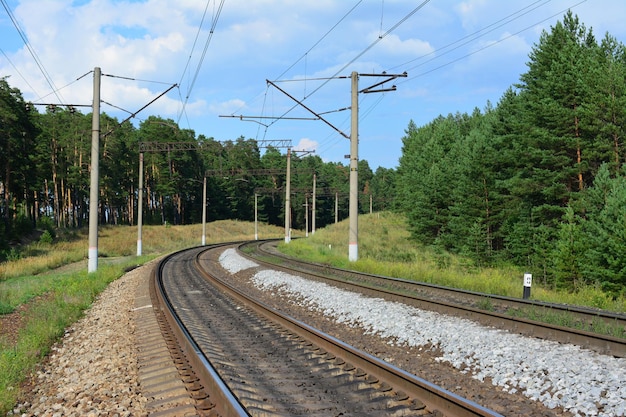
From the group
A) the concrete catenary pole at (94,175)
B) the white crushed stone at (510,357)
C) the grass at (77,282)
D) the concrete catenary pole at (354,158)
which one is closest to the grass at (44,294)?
the grass at (77,282)

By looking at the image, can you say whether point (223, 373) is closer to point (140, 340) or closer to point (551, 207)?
point (140, 340)

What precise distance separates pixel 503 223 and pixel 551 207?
7523 millimetres

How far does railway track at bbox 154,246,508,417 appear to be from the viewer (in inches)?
225

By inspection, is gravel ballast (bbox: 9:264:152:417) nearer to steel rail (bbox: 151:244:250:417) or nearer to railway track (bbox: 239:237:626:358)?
steel rail (bbox: 151:244:250:417)

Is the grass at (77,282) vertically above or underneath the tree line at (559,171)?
underneath

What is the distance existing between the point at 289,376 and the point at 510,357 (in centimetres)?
338

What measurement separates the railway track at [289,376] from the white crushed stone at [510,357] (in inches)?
55.7

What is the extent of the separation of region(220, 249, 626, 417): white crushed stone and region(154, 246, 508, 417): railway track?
1414mm

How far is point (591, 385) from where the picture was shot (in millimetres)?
6242

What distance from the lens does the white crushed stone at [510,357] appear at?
6.00 meters

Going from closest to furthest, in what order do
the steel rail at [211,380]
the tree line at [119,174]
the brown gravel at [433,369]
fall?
the steel rail at [211,380]
the brown gravel at [433,369]
the tree line at [119,174]

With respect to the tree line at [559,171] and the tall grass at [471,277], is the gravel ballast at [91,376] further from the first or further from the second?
the tree line at [559,171]

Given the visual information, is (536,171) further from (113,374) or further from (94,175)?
(113,374)

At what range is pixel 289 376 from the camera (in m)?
7.30
